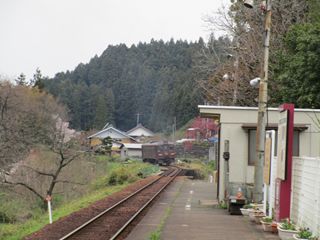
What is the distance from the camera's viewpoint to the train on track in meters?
71.9

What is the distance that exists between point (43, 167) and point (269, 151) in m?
31.4

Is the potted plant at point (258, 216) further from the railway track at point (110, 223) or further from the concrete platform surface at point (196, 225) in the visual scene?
the railway track at point (110, 223)

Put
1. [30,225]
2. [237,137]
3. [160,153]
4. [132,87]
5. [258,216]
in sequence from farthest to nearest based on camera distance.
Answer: [132,87]
[160,153]
[237,137]
[30,225]
[258,216]

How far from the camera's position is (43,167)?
43.6 metres

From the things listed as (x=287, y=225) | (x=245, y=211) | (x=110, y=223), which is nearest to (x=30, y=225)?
(x=110, y=223)

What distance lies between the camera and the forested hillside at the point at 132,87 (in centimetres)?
11704

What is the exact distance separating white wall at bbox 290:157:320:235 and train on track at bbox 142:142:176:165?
194 feet

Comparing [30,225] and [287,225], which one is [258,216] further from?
[30,225]

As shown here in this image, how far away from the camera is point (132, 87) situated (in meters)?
133

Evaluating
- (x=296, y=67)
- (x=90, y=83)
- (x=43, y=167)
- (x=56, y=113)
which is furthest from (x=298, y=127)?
(x=90, y=83)

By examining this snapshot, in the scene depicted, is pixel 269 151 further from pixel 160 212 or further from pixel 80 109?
pixel 80 109

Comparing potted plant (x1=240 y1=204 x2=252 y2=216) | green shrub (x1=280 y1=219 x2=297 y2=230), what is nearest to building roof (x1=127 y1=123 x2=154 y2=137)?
potted plant (x1=240 y1=204 x2=252 y2=216)

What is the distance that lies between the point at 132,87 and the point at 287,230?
123 m

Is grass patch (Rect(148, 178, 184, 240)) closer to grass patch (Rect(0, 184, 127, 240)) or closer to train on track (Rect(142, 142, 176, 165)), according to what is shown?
grass patch (Rect(0, 184, 127, 240))
